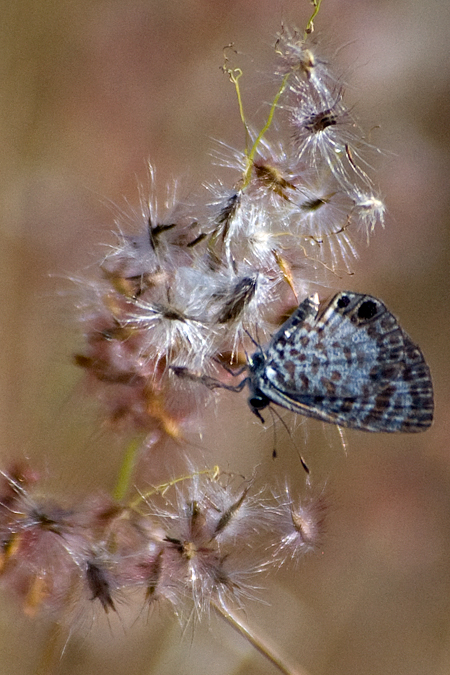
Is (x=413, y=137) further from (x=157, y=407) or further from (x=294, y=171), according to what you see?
(x=157, y=407)

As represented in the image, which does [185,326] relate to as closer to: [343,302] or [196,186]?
[343,302]

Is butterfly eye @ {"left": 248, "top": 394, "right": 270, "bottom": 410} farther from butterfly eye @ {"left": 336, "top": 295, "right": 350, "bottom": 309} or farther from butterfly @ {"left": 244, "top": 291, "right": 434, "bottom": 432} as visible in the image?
butterfly eye @ {"left": 336, "top": 295, "right": 350, "bottom": 309}

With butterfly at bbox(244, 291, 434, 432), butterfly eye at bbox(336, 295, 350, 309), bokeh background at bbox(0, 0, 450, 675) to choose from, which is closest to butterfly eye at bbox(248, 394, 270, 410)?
butterfly at bbox(244, 291, 434, 432)

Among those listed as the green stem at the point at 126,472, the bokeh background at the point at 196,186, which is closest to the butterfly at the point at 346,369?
the green stem at the point at 126,472

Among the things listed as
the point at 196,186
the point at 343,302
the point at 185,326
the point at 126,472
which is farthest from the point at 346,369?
the point at 196,186

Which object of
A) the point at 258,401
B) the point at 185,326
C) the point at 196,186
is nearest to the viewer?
the point at 185,326

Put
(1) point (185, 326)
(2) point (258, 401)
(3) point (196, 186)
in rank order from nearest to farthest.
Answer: (1) point (185, 326) < (2) point (258, 401) < (3) point (196, 186)

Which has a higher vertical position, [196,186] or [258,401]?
[196,186]
